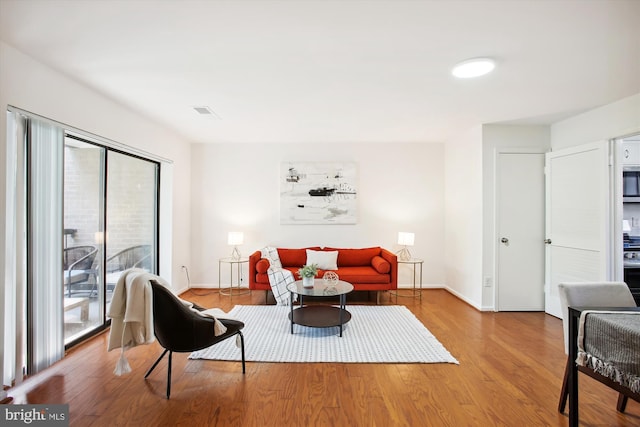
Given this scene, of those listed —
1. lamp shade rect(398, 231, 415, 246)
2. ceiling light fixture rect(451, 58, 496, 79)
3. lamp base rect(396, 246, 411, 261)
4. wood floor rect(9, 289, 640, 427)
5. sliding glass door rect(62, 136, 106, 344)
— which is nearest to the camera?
wood floor rect(9, 289, 640, 427)

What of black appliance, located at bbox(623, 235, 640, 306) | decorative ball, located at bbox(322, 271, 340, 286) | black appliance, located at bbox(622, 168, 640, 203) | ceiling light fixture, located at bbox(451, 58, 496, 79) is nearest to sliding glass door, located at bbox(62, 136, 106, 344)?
decorative ball, located at bbox(322, 271, 340, 286)

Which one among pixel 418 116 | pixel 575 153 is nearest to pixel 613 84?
pixel 575 153

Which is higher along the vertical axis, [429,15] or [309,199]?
[429,15]

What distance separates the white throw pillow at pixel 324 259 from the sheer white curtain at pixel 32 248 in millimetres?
2959

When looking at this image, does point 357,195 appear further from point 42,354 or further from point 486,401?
point 42,354

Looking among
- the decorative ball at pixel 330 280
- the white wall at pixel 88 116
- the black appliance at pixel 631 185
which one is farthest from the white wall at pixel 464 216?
the white wall at pixel 88 116

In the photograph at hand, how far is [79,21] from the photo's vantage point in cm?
179

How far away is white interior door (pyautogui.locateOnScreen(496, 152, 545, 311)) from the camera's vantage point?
152 inches

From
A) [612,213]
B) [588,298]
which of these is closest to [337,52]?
[588,298]

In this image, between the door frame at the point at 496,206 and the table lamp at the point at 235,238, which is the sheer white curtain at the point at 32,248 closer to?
the table lamp at the point at 235,238

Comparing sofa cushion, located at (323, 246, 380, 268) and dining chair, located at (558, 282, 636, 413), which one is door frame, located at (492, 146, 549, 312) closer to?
sofa cushion, located at (323, 246, 380, 268)

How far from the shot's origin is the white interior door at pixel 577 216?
10.2ft

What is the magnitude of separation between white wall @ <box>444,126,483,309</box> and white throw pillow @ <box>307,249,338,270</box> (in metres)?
1.93

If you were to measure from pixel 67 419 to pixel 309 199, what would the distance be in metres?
3.78
